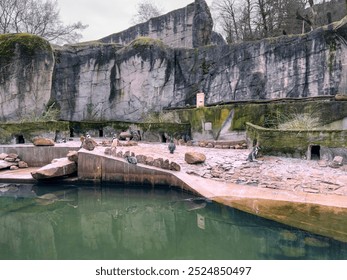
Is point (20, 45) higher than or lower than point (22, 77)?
higher

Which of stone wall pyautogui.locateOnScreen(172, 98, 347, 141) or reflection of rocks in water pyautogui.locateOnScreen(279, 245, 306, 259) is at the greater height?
stone wall pyautogui.locateOnScreen(172, 98, 347, 141)

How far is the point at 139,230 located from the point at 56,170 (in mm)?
4173

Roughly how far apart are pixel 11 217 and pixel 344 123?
32.0 feet

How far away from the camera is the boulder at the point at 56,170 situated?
343 inches

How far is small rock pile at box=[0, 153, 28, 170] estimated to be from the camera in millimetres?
10453

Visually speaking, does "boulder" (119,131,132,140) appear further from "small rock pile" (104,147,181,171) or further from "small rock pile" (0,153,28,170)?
"small rock pile" (104,147,181,171)

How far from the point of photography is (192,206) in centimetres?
673

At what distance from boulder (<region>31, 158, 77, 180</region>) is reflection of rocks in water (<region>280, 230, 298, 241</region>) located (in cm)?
650

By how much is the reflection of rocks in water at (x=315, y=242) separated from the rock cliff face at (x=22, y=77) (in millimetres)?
13009

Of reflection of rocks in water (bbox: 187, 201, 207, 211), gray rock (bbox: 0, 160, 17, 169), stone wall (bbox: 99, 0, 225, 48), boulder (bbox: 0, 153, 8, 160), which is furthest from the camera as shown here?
stone wall (bbox: 99, 0, 225, 48)

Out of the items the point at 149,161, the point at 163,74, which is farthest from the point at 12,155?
the point at 163,74

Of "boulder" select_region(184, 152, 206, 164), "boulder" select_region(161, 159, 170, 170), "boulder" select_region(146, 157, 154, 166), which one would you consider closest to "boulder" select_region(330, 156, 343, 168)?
"boulder" select_region(184, 152, 206, 164)

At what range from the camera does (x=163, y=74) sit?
18.6 m

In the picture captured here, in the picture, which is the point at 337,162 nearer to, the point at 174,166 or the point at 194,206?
the point at 194,206
